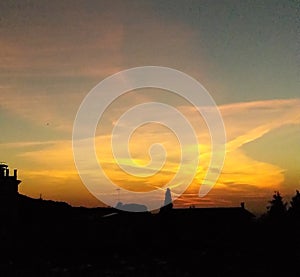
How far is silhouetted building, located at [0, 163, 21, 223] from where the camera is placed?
45.2 meters

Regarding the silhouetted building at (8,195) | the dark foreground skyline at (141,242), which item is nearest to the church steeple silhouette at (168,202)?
the dark foreground skyline at (141,242)

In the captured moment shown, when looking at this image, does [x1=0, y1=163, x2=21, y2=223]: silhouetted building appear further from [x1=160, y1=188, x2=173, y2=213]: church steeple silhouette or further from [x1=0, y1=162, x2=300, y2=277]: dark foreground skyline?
[x1=160, y1=188, x2=173, y2=213]: church steeple silhouette

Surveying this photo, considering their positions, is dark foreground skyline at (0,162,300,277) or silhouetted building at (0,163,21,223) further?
silhouetted building at (0,163,21,223)

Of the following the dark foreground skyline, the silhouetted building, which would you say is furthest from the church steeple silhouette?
the silhouetted building

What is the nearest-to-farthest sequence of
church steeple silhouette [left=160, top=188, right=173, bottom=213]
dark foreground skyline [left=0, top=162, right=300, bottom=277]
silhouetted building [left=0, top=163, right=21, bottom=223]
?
dark foreground skyline [left=0, top=162, right=300, bottom=277]
silhouetted building [left=0, top=163, right=21, bottom=223]
church steeple silhouette [left=160, top=188, right=173, bottom=213]

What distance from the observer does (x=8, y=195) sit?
4616 cm

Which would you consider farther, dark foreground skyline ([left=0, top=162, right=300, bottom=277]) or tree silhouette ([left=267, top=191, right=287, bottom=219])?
tree silhouette ([left=267, top=191, right=287, bottom=219])

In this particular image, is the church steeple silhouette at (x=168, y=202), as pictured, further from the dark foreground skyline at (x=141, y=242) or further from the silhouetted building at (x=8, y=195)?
the silhouetted building at (x=8, y=195)

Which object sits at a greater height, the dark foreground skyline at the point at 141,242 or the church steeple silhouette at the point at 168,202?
the church steeple silhouette at the point at 168,202

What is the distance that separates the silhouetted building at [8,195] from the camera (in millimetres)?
45219

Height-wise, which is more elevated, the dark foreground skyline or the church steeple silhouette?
the church steeple silhouette

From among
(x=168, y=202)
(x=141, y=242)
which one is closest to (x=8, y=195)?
(x=141, y=242)

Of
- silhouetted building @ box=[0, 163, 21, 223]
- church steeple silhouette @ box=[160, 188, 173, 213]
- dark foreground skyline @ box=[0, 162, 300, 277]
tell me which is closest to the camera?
dark foreground skyline @ box=[0, 162, 300, 277]

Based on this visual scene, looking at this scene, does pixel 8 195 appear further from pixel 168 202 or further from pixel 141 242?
pixel 168 202
